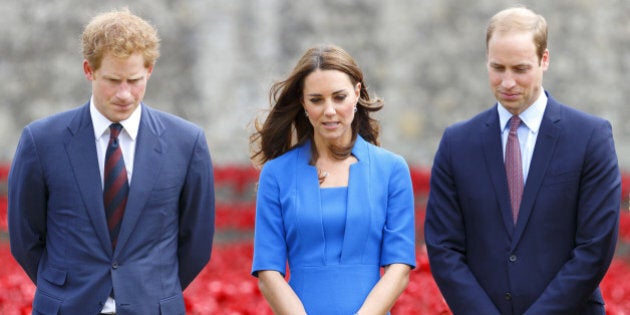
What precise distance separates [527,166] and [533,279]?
45cm

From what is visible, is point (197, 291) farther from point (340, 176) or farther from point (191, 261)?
point (340, 176)

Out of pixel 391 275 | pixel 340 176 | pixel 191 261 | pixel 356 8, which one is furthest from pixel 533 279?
pixel 356 8

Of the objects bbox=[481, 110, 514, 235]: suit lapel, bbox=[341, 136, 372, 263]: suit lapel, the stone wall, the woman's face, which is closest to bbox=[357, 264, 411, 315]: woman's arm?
bbox=[341, 136, 372, 263]: suit lapel

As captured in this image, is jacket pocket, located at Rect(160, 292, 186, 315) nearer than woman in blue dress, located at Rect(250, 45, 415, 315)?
No

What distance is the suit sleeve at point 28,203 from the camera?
493 cm

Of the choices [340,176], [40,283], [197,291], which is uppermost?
[340,176]

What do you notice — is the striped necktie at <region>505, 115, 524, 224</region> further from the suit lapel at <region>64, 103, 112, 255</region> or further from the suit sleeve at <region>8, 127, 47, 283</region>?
the suit sleeve at <region>8, 127, 47, 283</region>

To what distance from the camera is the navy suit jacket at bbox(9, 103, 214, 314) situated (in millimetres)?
4836

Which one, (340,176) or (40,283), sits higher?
(340,176)

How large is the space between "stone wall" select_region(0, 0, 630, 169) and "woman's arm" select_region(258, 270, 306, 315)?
889cm

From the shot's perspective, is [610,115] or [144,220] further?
[610,115]

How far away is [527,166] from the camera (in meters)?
4.90

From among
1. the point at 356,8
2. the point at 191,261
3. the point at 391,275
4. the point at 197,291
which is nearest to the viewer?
the point at 391,275

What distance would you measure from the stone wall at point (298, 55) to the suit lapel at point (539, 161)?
28.9 ft
